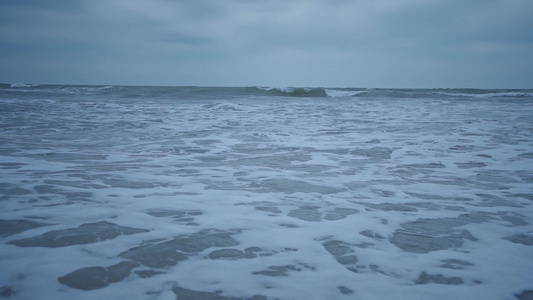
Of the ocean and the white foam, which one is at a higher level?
the white foam

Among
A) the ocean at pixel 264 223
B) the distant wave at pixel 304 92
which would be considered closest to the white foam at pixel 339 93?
the distant wave at pixel 304 92

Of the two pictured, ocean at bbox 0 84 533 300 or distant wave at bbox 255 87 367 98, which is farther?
distant wave at bbox 255 87 367 98

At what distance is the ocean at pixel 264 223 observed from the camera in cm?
159

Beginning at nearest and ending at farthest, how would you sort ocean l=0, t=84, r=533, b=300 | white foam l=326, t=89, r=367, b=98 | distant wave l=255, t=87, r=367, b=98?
1. ocean l=0, t=84, r=533, b=300
2. white foam l=326, t=89, r=367, b=98
3. distant wave l=255, t=87, r=367, b=98

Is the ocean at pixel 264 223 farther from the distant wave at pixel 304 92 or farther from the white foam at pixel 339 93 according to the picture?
the distant wave at pixel 304 92

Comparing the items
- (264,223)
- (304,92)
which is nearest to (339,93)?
(304,92)

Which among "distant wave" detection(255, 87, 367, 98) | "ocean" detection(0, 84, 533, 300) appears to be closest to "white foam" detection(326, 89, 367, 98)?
"distant wave" detection(255, 87, 367, 98)

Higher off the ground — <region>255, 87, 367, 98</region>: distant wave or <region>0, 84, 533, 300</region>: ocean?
<region>255, 87, 367, 98</region>: distant wave

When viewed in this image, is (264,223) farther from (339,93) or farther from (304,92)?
(339,93)

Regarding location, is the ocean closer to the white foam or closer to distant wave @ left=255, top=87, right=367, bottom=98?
the white foam

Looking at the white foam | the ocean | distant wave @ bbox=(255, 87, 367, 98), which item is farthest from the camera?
distant wave @ bbox=(255, 87, 367, 98)

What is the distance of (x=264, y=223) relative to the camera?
2303mm

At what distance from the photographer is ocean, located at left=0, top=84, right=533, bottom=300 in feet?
5.22

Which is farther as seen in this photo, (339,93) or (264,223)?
(339,93)
